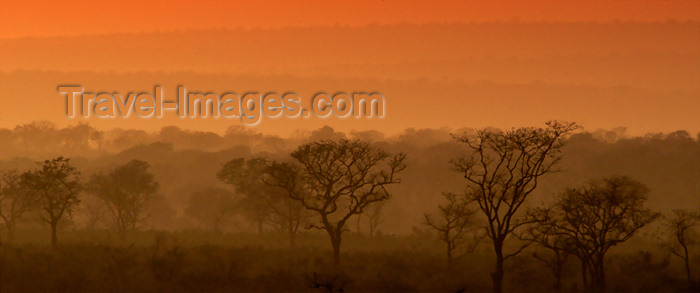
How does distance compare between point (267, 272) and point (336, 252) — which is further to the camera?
point (336, 252)

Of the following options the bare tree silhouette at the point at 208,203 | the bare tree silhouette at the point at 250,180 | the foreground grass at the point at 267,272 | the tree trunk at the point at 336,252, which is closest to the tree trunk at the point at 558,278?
the foreground grass at the point at 267,272

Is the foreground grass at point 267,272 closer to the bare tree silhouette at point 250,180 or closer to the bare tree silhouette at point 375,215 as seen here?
the bare tree silhouette at point 250,180

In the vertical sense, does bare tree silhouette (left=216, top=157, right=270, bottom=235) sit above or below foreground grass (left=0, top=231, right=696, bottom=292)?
above

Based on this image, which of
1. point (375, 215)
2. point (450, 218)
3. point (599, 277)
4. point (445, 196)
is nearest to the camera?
point (599, 277)

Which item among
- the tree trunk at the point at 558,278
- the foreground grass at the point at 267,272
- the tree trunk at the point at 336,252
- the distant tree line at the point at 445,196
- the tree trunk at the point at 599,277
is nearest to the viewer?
the foreground grass at the point at 267,272

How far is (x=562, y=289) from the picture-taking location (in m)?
49.4

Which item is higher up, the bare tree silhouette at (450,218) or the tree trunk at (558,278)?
the bare tree silhouette at (450,218)

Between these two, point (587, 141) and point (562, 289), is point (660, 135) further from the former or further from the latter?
point (562, 289)

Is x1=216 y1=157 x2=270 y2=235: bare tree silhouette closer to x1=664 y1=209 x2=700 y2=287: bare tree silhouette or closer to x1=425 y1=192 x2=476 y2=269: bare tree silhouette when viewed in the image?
x1=425 y1=192 x2=476 y2=269: bare tree silhouette

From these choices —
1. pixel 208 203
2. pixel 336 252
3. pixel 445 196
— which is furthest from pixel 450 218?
pixel 208 203

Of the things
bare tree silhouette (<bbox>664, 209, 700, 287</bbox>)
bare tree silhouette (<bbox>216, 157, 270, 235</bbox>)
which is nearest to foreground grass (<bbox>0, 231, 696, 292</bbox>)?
bare tree silhouette (<bbox>664, 209, 700, 287</bbox>)

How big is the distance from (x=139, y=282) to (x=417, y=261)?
79.9 ft

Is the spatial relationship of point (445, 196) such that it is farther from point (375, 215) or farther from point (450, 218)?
point (450, 218)

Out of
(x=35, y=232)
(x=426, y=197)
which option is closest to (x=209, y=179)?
(x=426, y=197)
